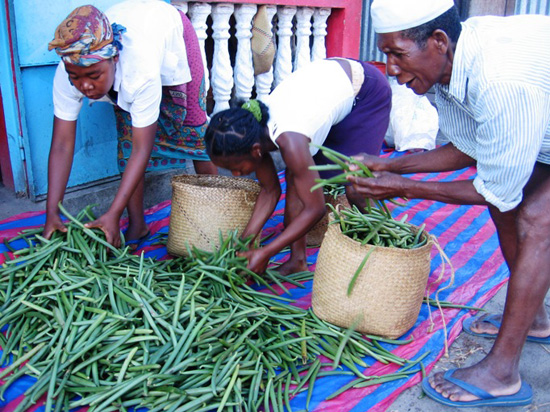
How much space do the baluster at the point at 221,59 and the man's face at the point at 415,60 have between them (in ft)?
7.70

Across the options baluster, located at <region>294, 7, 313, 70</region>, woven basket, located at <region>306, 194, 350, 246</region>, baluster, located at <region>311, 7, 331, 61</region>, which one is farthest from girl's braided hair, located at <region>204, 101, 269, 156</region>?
baluster, located at <region>311, 7, 331, 61</region>

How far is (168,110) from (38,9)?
2.82 ft

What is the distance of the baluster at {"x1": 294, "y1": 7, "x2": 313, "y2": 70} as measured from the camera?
4891 millimetres

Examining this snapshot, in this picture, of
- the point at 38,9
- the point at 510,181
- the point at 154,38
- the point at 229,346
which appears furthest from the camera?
the point at 38,9

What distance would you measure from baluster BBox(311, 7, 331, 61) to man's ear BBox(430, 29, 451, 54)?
3.28 m

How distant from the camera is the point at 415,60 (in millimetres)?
1942

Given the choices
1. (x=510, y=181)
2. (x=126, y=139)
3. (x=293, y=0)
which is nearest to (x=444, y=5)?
(x=510, y=181)

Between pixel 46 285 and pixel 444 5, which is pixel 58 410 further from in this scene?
pixel 444 5

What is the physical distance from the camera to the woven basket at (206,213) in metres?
2.95

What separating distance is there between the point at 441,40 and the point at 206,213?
149 cm

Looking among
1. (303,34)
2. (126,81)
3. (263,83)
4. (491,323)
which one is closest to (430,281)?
(491,323)

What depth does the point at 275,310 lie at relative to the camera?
2.51 metres

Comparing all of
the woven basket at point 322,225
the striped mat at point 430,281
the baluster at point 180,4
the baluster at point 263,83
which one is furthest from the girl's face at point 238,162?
the baluster at point 263,83

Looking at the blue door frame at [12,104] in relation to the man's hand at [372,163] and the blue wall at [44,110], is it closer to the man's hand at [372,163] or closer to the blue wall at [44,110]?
the blue wall at [44,110]
